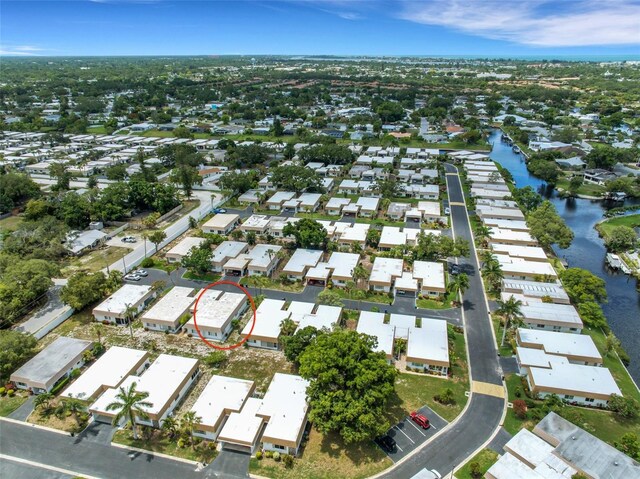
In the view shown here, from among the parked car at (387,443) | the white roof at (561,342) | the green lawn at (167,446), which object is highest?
the white roof at (561,342)

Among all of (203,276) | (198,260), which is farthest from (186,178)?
(198,260)

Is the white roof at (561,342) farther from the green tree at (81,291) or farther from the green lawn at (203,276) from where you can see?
the green tree at (81,291)

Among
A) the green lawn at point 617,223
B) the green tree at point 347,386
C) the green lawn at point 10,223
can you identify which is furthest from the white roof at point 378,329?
the green lawn at point 10,223

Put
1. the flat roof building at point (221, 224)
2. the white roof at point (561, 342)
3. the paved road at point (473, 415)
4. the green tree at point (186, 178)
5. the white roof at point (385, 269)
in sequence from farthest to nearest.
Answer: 1. the green tree at point (186, 178)
2. the flat roof building at point (221, 224)
3. the white roof at point (385, 269)
4. the white roof at point (561, 342)
5. the paved road at point (473, 415)

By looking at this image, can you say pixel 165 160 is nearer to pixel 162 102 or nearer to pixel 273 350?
pixel 273 350

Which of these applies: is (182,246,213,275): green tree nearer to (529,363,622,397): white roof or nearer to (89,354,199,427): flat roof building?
(89,354,199,427): flat roof building

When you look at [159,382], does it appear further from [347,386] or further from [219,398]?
[347,386]
